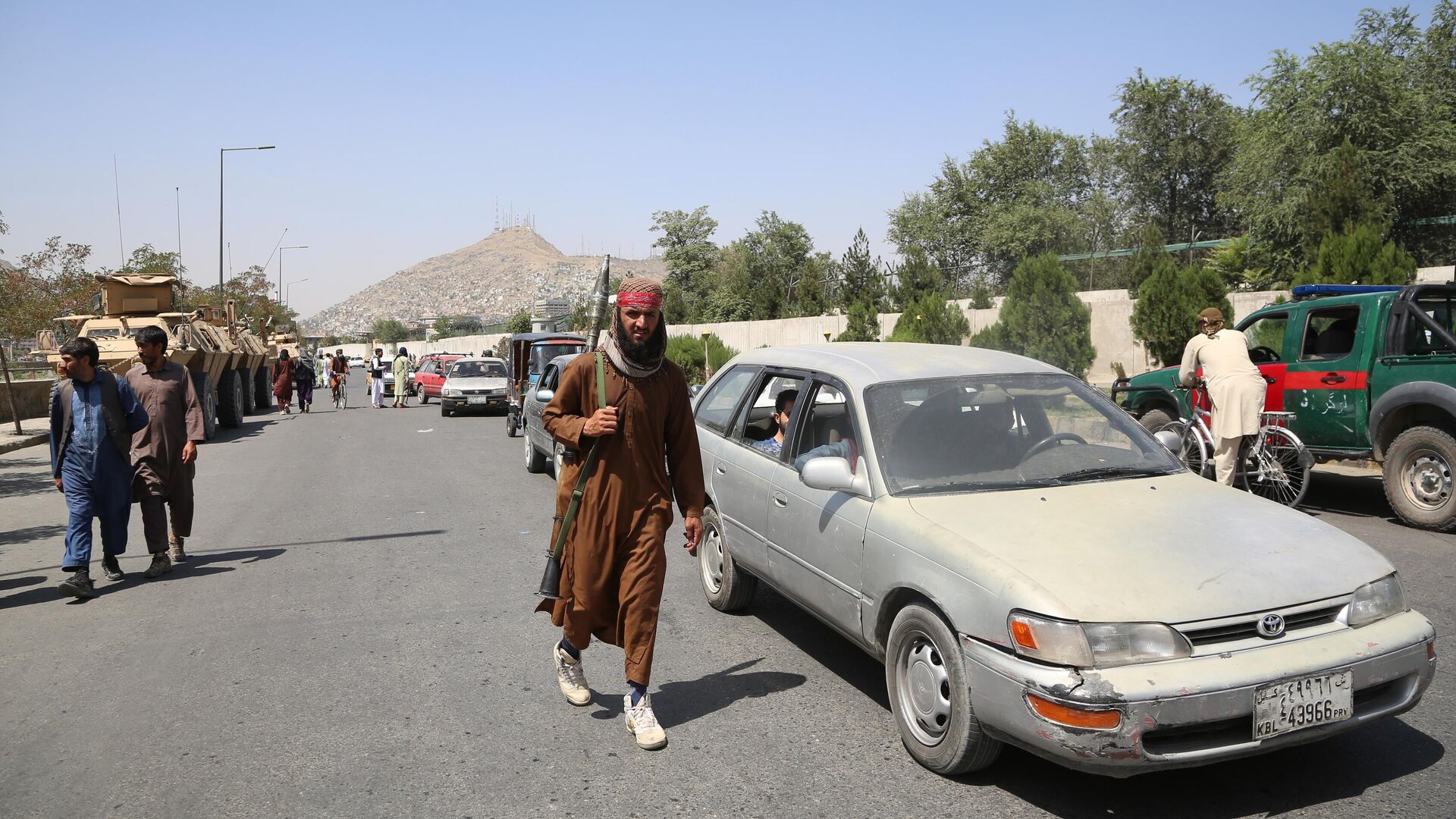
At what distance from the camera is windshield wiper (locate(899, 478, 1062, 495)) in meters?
4.43

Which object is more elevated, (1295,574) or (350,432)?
(1295,574)

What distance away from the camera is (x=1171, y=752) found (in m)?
3.32

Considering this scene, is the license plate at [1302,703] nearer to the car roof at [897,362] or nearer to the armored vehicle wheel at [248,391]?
the car roof at [897,362]

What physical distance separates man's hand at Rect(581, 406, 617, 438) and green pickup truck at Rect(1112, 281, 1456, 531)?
23.4 feet

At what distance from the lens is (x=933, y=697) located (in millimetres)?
3930

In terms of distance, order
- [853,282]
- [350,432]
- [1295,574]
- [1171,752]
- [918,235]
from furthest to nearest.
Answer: [918,235] → [853,282] → [350,432] → [1295,574] → [1171,752]

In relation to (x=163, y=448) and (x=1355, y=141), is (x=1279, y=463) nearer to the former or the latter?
(x=163, y=448)

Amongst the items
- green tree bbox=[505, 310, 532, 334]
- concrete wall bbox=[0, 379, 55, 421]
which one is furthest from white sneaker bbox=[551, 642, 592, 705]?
green tree bbox=[505, 310, 532, 334]

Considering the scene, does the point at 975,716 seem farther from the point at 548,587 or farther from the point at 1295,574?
the point at 548,587

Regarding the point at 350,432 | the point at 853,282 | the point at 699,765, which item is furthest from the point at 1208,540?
the point at 853,282

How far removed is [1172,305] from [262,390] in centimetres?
2680

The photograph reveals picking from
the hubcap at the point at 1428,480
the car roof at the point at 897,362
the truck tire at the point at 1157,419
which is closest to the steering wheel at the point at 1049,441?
the car roof at the point at 897,362

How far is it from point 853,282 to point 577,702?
121ft

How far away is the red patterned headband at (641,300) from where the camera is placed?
4.26m
